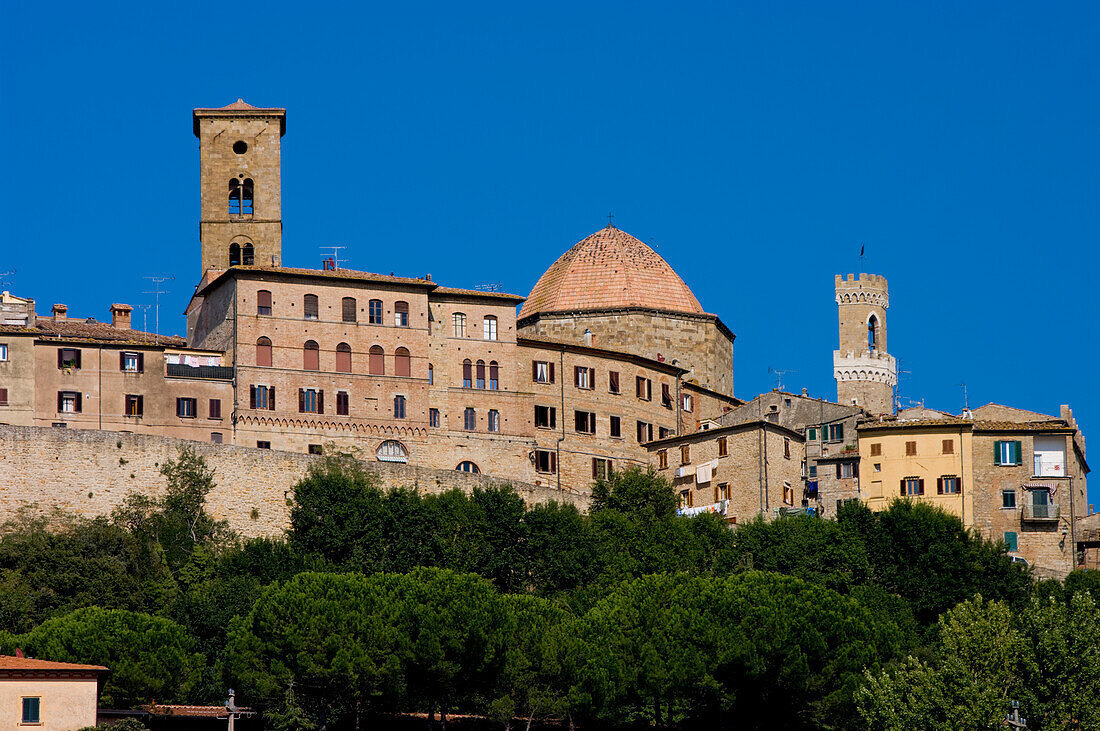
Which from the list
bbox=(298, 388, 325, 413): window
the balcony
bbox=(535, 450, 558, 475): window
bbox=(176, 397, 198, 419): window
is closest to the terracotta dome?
bbox=(535, 450, 558, 475): window

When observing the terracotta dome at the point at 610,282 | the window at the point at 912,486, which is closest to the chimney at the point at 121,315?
the terracotta dome at the point at 610,282

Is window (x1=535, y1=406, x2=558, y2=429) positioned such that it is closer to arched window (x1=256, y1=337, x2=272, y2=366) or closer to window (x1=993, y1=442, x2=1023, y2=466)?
arched window (x1=256, y1=337, x2=272, y2=366)

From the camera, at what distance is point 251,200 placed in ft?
286

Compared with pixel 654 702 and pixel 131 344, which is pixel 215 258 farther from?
pixel 654 702

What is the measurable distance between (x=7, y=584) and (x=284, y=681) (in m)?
11.3

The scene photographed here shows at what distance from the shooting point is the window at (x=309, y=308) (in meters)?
79.7

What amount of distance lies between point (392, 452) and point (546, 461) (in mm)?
6823

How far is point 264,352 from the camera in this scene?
78625mm

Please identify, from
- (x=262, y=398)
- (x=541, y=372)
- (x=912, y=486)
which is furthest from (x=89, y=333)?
(x=912, y=486)

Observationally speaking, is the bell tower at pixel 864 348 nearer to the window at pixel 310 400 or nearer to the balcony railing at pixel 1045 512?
the balcony railing at pixel 1045 512

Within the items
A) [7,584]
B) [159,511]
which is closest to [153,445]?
[159,511]

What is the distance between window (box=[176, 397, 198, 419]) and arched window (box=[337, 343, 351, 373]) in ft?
18.7

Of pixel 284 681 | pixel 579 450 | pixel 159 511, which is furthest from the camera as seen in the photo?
pixel 579 450

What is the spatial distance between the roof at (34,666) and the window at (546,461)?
29.2 metres
